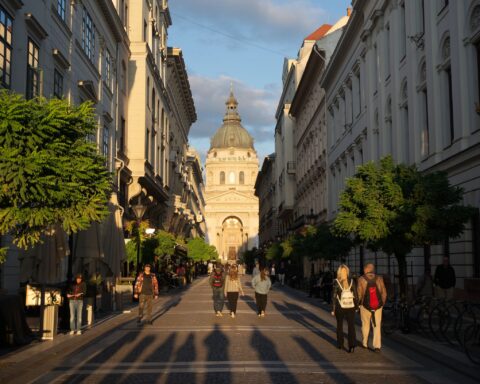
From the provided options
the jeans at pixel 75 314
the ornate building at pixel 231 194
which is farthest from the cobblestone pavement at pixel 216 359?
the ornate building at pixel 231 194

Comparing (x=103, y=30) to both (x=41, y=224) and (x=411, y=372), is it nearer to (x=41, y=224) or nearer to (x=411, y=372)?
(x=41, y=224)

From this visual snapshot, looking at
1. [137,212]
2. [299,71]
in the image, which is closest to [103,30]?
[137,212]

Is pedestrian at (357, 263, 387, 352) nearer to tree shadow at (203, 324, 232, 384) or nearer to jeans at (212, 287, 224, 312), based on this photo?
tree shadow at (203, 324, 232, 384)

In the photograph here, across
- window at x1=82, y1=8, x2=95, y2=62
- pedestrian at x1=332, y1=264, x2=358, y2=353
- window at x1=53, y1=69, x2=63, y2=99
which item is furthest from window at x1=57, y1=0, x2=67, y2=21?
pedestrian at x1=332, y1=264, x2=358, y2=353

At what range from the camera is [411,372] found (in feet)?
35.2

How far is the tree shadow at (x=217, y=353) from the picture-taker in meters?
10.0

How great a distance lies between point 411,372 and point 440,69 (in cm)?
1383

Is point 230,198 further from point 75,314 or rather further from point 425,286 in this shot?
point 75,314

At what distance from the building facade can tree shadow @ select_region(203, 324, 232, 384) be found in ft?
23.9

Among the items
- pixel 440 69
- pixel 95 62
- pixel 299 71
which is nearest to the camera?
pixel 440 69

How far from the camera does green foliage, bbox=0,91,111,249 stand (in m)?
11.2

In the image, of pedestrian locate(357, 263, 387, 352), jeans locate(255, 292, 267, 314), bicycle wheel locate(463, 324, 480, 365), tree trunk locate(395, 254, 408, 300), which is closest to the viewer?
bicycle wheel locate(463, 324, 480, 365)

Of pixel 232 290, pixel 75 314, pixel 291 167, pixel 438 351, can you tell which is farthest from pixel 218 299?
pixel 291 167

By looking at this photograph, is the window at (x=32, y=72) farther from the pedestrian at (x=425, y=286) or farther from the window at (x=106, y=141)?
the window at (x=106, y=141)
